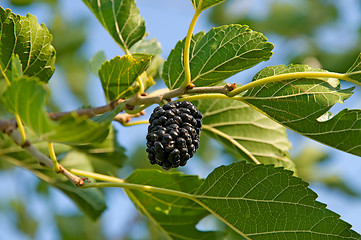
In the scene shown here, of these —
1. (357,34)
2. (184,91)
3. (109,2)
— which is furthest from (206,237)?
(357,34)

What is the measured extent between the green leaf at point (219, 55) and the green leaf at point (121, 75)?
0.11 m

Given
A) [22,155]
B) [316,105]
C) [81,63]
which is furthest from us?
[81,63]

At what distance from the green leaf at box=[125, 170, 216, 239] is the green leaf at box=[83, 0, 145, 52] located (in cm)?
47

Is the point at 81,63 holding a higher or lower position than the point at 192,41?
higher

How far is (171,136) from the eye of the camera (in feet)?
3.87

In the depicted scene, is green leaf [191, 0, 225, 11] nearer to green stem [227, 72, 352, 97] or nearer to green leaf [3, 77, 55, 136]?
green stem [227, 72, 352, 97]

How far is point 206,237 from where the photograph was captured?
5.23 feet

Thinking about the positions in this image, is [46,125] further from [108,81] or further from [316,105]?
[316,105]

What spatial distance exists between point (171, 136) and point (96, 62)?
0.66m

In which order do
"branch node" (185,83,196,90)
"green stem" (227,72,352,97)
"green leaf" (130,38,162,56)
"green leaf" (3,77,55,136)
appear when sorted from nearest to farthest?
"green leaf" (3,77,55,136) < "green stem" (227,72,352,97) < "branch node" (185,83,196,90) < "green leaf" (130,38,162,56)

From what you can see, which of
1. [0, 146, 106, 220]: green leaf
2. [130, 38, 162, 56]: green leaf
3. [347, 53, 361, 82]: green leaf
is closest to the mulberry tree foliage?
[347, 53, 361, 82]: green leaf

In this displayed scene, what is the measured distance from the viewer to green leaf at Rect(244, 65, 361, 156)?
1.16m

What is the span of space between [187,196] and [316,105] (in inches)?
20.0

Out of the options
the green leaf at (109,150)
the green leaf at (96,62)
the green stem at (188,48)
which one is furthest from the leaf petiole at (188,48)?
the green leaf at (109,150)
